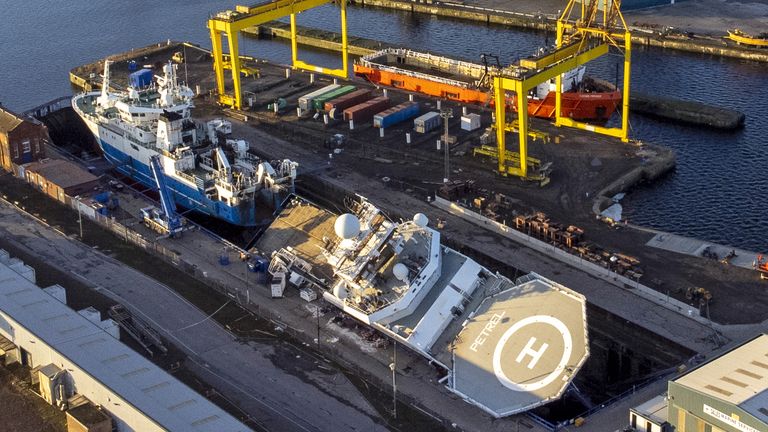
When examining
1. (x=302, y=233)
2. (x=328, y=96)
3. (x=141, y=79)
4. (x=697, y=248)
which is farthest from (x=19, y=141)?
(x=697, y=248)

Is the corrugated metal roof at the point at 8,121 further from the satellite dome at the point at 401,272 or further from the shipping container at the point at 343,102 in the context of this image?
the satellite dome at the point at 401,272

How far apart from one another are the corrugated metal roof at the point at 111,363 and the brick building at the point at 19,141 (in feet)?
77.2

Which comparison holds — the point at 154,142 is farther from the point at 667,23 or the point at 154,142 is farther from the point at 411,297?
the point at 667,23

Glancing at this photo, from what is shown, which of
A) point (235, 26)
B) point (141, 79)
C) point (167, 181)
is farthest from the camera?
point (235, 26)

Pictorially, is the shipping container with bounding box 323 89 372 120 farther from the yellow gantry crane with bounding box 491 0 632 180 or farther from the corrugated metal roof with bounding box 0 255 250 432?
the corrugated metal roof with bounding box 0 255 250 432

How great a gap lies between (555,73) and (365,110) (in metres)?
17.6

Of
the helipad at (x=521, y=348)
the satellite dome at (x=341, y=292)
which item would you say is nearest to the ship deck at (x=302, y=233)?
the satellite dome at (x=341, y=292)

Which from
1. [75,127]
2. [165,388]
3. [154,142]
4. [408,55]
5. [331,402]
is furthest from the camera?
[408,55]

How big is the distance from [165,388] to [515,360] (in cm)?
1721

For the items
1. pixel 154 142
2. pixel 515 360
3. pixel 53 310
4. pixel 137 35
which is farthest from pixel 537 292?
pixel 137 35

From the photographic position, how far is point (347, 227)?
56969 mm

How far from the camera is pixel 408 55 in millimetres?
106375

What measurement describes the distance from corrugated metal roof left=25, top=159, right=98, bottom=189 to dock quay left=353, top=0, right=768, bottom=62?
64335mm

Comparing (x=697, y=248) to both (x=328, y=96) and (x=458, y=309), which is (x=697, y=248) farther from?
(x=328, y=96)
